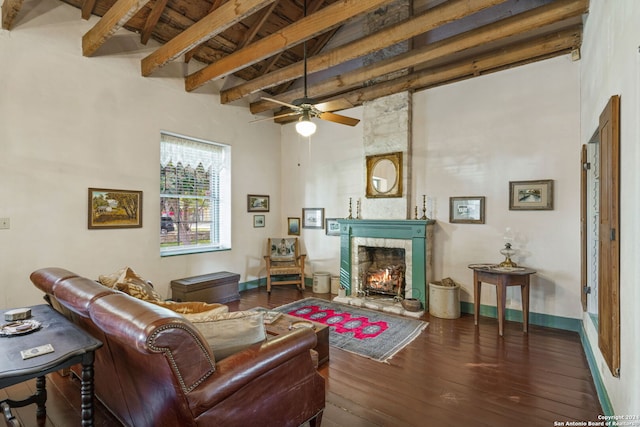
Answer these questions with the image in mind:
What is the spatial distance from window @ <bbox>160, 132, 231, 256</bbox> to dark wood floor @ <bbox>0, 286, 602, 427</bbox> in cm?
262

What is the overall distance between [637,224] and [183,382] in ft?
7.33

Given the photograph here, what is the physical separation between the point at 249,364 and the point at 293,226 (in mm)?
4926

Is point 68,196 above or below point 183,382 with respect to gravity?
above

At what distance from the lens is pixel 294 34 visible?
3582 mm

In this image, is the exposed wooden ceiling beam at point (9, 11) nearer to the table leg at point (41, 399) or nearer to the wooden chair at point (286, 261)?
the table leg at point (41, 399)

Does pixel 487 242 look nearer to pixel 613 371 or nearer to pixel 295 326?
pixel 613 371

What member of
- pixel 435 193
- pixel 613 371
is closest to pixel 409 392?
pixel 613 371

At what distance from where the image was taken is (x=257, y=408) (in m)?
1.69

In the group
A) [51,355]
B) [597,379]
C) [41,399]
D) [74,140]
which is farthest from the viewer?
[74,140]

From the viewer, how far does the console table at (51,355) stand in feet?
4.66

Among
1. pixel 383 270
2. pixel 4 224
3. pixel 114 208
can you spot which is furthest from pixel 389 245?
pixel 4 224

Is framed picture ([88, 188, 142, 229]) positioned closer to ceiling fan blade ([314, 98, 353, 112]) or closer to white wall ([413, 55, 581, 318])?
ceiling fan blade ([314, 98, 353, 112])

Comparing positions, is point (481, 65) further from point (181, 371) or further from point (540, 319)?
point (181, 371)

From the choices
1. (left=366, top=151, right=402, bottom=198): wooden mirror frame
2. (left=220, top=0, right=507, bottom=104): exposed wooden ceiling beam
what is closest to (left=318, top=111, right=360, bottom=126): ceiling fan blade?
(left=220, top=0, right=507, bottom=104): exposed wooden ceiling beam
